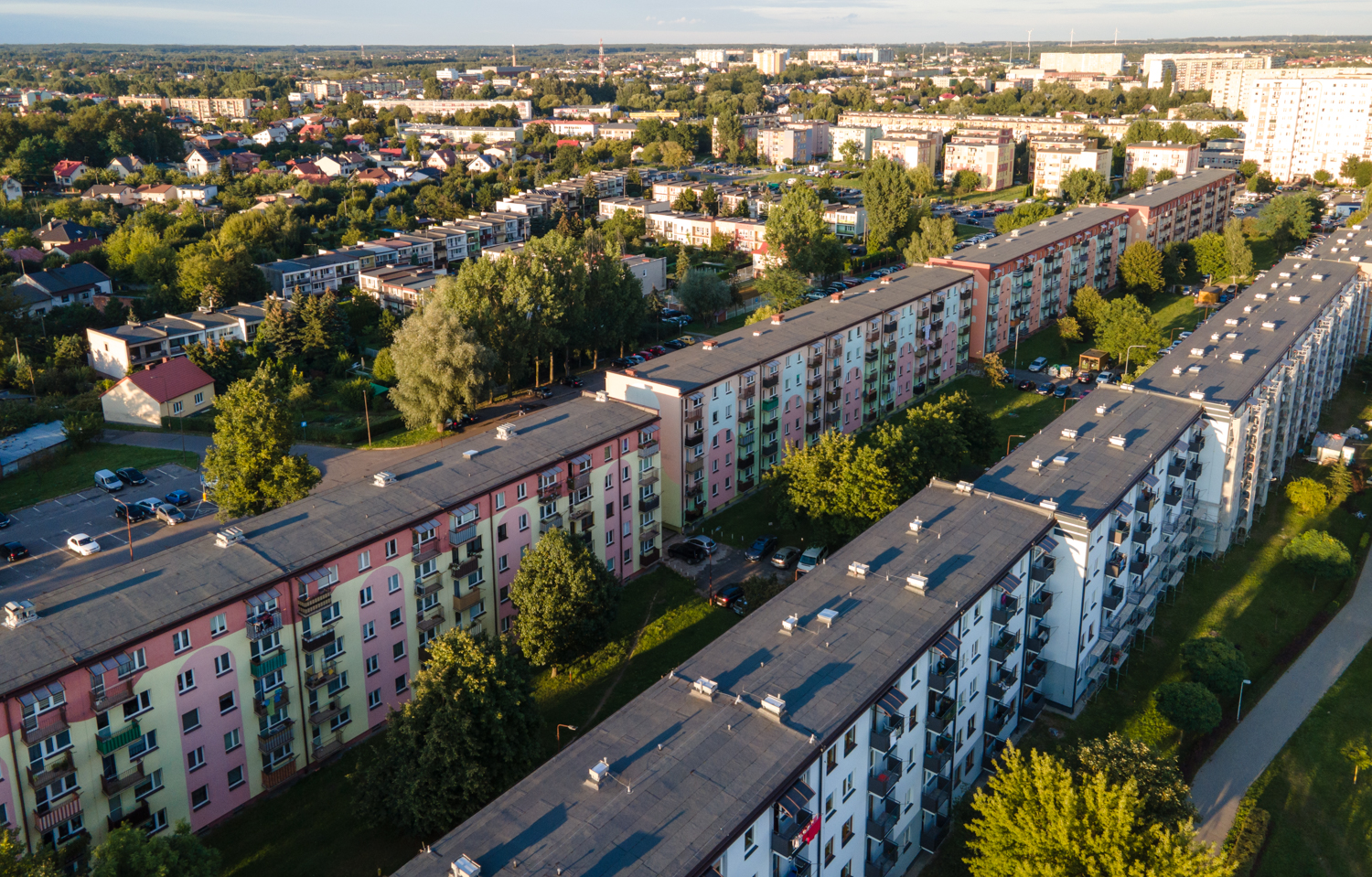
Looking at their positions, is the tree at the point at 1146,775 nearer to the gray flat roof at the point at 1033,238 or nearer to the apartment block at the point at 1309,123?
the gray flat roof at the point at 1033,238

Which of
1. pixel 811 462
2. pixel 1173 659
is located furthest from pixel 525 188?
pixel 1173 659

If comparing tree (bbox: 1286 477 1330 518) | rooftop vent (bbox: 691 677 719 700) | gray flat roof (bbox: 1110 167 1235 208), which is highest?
gray flat roof (bbox: 1110 167 1235 208)

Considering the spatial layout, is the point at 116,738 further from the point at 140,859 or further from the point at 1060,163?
the point at 1060,163

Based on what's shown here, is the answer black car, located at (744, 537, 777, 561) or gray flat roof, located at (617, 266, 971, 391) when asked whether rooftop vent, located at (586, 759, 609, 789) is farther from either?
gray flat roof, located at (617, 266, 971, 391)

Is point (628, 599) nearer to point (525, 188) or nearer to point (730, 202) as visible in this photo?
point (730, 202)

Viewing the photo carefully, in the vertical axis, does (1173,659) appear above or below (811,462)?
below

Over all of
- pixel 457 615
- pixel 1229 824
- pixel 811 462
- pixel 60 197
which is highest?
pixel 60 197

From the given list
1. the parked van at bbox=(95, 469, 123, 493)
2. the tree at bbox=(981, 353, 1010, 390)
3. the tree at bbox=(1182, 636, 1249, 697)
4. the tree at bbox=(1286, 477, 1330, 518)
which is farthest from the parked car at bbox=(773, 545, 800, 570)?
the parked van at bbox=(95, 469, 123, 493)
